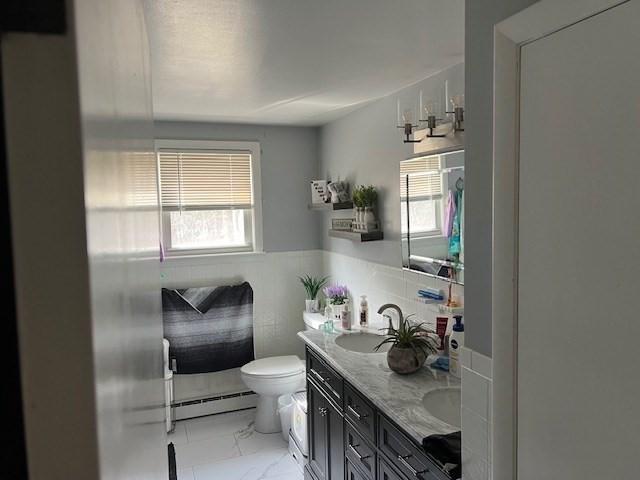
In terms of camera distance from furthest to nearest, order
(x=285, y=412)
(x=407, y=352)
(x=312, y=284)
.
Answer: (x=312, y=284)
(x=285, y=412)
(x=407, y=352)

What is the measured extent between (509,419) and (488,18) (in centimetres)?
102

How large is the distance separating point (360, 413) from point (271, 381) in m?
1.44

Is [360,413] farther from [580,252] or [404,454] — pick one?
[580,252]

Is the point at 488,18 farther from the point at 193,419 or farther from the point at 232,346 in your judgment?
the point at 193,419

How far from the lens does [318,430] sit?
2.82 meters

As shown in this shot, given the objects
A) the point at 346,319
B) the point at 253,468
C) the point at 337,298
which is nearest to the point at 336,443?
the point at 346,319

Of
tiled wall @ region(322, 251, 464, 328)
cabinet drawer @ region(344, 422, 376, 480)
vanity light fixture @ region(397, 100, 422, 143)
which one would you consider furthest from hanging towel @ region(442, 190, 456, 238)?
cabinet drawer @ region(344, 422, 376, 480)

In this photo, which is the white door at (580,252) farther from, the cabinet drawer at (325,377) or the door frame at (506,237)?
Answer: the cabinet drawer at (325,377)

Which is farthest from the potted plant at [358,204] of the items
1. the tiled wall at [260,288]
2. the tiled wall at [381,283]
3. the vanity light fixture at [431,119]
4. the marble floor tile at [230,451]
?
the marble floor tile at [230,451]

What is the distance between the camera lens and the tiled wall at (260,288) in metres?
3.84

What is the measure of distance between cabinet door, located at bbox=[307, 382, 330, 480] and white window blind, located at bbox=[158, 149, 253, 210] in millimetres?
1733

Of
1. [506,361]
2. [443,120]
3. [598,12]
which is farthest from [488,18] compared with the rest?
[443,120]

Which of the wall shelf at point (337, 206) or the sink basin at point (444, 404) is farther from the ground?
the wall shelf at point (337, 206)

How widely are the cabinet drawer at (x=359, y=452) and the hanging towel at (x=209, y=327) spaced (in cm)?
172
